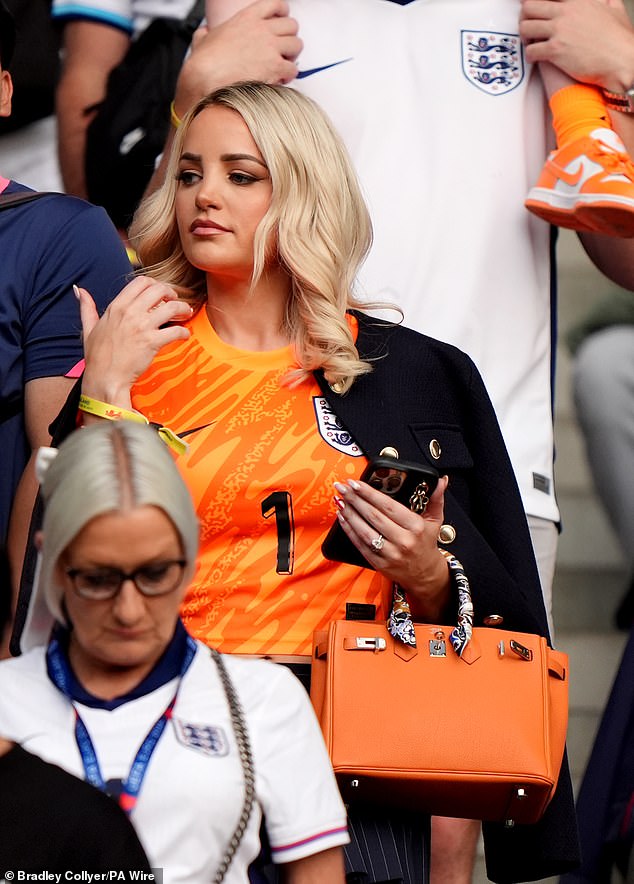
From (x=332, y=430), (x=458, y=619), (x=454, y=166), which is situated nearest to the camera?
(x=458, y=619)

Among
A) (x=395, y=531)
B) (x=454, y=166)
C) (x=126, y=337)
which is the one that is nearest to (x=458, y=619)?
(x=395, y=531)

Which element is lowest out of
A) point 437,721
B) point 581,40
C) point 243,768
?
point 437,721

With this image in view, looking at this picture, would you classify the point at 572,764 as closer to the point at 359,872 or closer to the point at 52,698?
the point at 359,872

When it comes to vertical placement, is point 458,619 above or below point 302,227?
below

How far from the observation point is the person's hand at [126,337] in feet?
9.69

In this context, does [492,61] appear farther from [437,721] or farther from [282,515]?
[437,721]

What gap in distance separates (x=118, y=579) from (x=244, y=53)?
2.01 m

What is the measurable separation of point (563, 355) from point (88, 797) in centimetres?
394

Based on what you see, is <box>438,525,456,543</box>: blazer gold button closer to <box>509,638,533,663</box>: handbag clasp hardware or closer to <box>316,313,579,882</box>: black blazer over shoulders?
<box>316,313,579,882</box>: black blazer over shoulders

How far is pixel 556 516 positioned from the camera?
12.2 ft

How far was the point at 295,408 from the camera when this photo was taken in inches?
121

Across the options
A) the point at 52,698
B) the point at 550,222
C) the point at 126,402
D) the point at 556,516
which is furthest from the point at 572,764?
the point at 52,698

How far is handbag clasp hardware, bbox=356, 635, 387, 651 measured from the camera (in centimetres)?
271

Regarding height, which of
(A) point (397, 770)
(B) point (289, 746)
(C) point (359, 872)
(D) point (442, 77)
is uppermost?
(D) point (442, 77)
